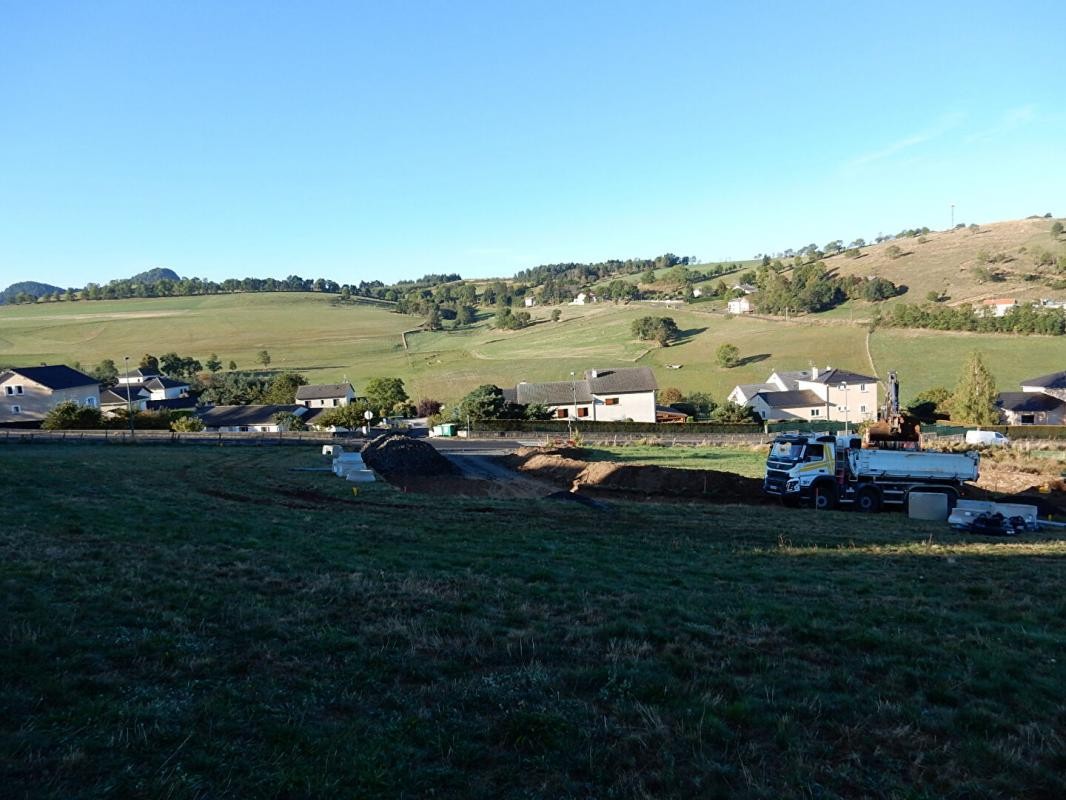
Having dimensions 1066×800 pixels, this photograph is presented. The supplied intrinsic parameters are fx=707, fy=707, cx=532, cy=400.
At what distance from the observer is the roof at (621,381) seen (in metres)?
81.6

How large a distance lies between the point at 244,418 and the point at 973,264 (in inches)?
5244

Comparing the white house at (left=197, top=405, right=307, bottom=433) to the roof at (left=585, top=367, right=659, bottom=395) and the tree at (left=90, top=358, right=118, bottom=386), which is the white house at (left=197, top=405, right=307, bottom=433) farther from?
the tree at (left=90, top=358, right=118, bottom=386)

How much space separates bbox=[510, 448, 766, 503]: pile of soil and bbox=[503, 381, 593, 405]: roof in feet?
139

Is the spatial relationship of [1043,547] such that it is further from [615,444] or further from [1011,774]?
[615,444]

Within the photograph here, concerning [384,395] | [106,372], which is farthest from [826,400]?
[106,372]

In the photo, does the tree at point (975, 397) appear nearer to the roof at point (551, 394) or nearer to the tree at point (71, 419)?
the roof at point (551, 394)

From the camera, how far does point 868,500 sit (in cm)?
2575

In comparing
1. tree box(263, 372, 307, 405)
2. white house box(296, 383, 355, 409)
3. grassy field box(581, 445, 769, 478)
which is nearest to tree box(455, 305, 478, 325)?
tree box(263, 372, 307, 405)

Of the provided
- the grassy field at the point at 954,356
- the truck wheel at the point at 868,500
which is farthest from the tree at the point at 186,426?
the grassy field at the point at 954,356

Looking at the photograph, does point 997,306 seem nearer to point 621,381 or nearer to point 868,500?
point 621,381

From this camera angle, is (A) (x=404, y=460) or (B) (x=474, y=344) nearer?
(A) (x=404, y=460)

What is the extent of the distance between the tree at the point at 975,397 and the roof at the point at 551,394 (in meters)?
37.1

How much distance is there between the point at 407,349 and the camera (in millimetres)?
140375

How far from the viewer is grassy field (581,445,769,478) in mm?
44344
